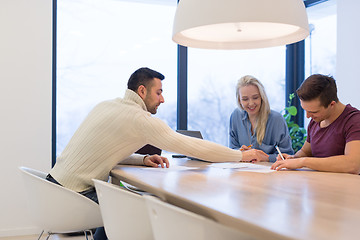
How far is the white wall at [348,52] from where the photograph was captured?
4293mm

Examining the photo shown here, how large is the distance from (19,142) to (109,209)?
2.88 m

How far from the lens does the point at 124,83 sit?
4.75 meters

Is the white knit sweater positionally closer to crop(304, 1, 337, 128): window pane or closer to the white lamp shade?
the white lamp shade

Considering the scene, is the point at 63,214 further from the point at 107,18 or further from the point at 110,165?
the point at 107,18

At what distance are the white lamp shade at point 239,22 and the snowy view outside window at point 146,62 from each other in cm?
231

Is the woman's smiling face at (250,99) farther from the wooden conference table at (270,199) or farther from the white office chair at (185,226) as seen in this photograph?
the white office chair at (185,226)

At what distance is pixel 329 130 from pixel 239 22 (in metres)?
0.96

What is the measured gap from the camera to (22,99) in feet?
13.9

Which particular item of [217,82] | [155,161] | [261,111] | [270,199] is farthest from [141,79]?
[217,82]

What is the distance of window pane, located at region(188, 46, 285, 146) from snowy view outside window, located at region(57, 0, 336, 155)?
0.01 metres

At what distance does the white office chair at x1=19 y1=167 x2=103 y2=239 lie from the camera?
2.12m

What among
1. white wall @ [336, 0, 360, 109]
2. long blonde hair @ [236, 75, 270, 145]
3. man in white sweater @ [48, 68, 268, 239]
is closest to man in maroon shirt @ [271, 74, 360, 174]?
man in white sweater @ [48, 68, 268, 239]

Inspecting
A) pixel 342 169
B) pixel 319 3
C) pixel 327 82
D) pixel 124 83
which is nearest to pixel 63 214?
pixel 342 169

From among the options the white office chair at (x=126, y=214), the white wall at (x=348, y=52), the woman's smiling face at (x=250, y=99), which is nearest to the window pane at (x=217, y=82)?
the white wall at (x=348, y=52)
